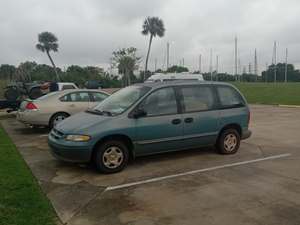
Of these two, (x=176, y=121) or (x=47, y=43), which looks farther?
(x=47, y=43)

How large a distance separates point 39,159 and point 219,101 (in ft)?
13.1

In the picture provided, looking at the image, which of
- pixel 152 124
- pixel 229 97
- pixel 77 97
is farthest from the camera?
pixel 77 97

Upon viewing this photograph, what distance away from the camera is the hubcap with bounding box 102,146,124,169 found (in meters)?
6.06

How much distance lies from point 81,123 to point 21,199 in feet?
5.98

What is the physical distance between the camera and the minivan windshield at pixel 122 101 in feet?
21.4

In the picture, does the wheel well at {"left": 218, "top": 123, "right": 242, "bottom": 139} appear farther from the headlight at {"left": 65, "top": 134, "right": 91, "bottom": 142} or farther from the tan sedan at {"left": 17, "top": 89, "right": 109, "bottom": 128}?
the tan sedan at {"left": 17, "top": 89, "right": 109, "bottom": 128}

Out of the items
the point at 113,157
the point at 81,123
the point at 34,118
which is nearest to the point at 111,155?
the point at 113,157

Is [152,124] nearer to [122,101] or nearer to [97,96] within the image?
[122,101]

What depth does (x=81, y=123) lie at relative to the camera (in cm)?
621

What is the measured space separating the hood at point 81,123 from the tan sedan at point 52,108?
12.8 ft

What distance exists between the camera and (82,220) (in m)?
4.19

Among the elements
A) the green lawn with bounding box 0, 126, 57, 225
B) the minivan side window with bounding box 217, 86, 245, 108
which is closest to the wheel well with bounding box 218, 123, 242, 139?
the minivan side window with bounding box 217, 86, 245, 108

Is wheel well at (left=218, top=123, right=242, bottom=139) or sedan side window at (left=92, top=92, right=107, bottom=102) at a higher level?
sedan side window at (left=92, top=92, right=107, bottom=102)

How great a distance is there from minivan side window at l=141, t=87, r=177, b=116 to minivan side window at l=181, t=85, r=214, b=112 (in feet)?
0.87
